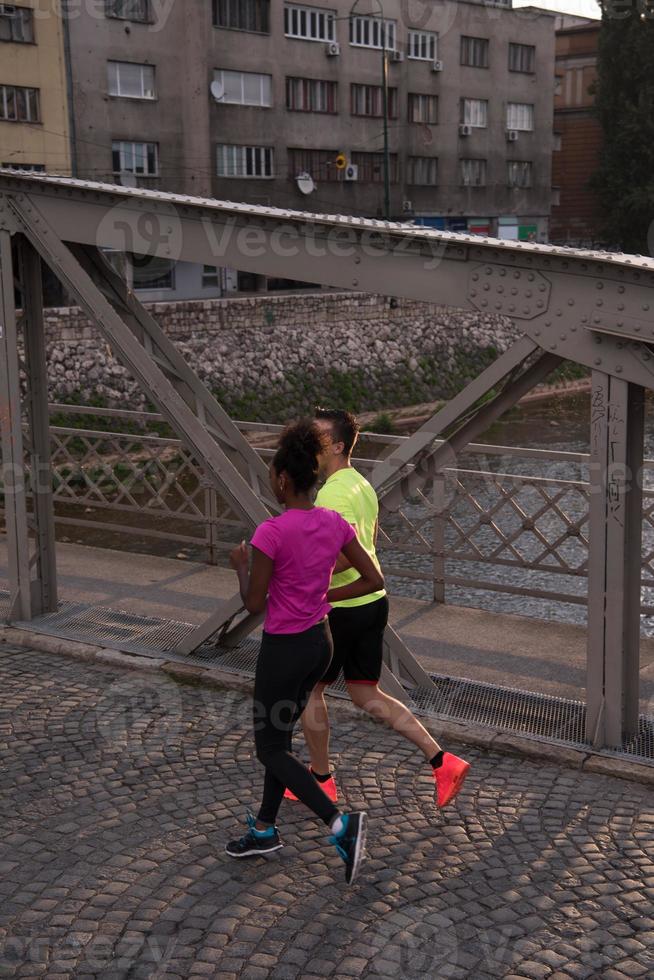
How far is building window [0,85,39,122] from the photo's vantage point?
36094mm

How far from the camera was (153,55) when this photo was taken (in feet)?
132

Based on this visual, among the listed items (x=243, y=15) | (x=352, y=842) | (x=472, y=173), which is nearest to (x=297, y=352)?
(x=243, y=15)

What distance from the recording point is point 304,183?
148 feet

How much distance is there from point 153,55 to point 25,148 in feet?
21.0

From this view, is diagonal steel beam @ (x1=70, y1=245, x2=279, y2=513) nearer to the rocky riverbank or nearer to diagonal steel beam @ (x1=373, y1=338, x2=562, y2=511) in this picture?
diagonal steel beam @ (x1=373, y1=338, x2=562, y2=511)

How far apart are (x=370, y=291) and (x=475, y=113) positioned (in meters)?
49.9

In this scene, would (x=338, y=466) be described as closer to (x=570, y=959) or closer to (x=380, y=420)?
(x=570, y=959)

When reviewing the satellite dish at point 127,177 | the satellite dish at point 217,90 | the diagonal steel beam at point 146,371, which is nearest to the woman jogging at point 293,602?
the diagonal steel beam at point 146,371

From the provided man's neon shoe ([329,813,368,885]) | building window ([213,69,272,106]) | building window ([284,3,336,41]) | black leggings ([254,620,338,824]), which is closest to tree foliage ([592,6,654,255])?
building window ([284,3,336,41])

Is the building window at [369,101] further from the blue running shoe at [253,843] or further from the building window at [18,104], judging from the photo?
the blue running shoe at [253,843]

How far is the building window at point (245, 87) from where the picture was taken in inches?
1660

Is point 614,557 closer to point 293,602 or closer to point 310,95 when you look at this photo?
point 293,602

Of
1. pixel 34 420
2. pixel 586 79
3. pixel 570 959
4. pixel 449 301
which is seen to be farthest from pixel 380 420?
pixel 586 79

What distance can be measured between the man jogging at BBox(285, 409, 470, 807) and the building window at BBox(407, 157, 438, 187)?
4699 centimetres
